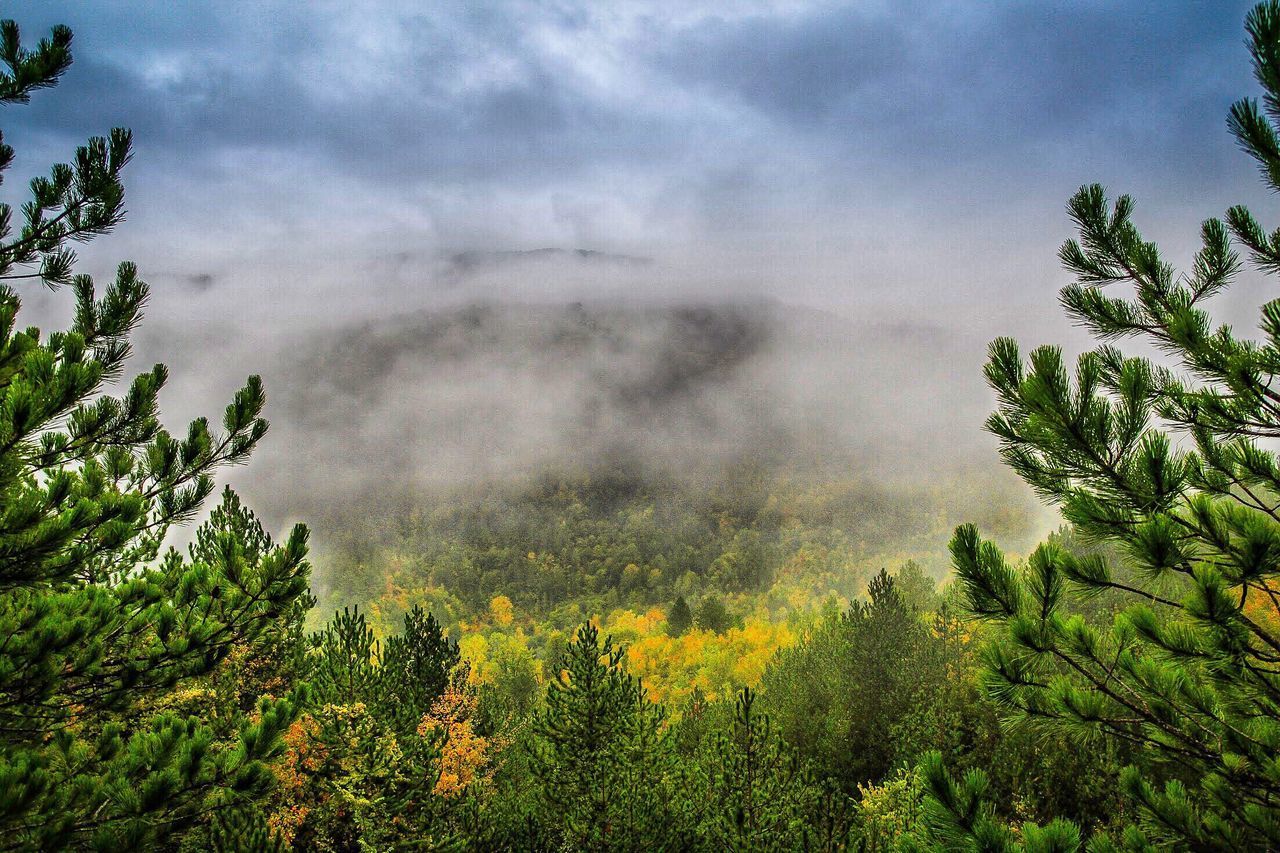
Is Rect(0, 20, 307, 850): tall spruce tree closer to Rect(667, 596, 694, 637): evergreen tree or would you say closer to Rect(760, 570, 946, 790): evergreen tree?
Rect(760, 570, 946, 790): evergreen tree

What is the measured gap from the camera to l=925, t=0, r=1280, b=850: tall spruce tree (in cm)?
384

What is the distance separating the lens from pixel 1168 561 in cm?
378

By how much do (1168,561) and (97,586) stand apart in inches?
333

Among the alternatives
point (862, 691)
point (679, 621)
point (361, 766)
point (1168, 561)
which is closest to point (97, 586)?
point (361, 766)

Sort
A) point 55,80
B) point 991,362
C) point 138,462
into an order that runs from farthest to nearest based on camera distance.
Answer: point 138,462, point 55,80, point 991,362

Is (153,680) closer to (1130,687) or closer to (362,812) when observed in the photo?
(362,812)

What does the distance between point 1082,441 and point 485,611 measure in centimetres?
17052

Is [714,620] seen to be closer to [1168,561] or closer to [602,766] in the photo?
[602,766]

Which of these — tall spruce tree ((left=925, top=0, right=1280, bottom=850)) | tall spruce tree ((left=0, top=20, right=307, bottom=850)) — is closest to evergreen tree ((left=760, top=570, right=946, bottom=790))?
tall spruce tree ((left=925, top=0, right=1280, bottom=850))

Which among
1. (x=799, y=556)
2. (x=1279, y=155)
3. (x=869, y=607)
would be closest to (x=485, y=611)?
(x=799, y=556)

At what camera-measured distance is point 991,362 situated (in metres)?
4.64

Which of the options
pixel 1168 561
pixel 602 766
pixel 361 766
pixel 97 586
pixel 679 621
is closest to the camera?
→ pixel 1168 561

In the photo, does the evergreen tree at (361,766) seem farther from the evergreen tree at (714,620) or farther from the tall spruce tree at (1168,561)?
the evergreen tree at (714,620)

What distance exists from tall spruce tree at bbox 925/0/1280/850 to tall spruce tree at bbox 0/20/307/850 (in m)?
5.38
